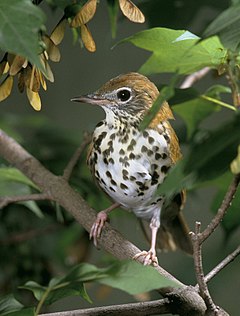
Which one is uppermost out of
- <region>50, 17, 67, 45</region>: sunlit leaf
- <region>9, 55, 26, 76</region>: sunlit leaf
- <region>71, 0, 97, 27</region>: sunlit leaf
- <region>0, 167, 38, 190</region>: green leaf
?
<region>71, 0, 97, 27</region>: sunlit leaf

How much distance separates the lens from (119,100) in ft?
3.83

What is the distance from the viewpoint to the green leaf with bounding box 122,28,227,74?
74cm

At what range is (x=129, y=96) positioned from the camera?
117cm

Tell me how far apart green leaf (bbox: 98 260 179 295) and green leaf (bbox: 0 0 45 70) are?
0.63 feet

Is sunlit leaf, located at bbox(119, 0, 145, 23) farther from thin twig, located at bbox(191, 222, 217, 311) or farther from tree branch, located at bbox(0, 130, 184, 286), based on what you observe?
tree branch, located at bbox(0, 130, 184, 286)

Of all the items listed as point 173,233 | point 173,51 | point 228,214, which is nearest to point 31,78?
point 173,51

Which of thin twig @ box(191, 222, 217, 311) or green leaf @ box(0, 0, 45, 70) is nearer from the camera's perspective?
green leaf @ box(0, 0, 45, 70)

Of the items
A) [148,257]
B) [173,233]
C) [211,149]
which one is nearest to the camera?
[211,149]

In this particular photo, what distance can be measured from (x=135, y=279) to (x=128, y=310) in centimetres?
22

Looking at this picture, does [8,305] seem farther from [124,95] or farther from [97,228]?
[124,95]

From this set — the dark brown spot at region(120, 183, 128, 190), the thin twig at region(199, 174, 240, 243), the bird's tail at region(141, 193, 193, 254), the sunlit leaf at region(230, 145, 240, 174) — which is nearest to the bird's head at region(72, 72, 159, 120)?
the dark brown spot at region(120, 183, 128, 190)

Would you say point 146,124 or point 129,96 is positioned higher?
point 146,124

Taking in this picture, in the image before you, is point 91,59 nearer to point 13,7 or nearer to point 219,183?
point 219,183

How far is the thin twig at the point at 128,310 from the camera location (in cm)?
82
